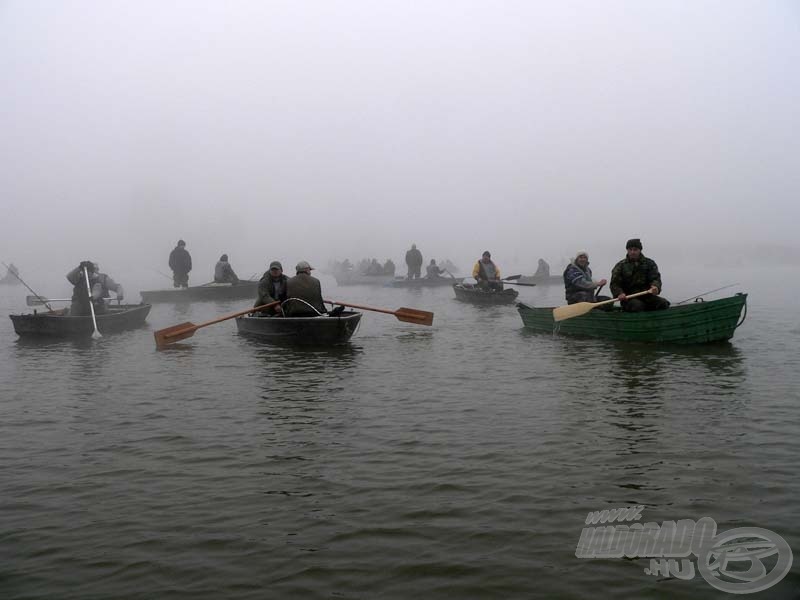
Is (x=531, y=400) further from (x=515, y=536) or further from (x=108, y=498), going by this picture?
(x=108, y=498)

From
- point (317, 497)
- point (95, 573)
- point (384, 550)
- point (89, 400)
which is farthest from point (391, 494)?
point (89, 400)

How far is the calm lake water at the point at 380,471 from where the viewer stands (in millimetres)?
4648

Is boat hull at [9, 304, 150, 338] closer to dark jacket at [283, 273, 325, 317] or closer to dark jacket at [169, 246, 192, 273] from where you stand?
dark jacket at [283, 273, 325, 317]

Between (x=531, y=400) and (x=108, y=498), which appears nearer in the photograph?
(x=108, y=498)

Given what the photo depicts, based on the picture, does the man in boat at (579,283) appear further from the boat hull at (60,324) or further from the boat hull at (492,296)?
the boat hull at (60,324)

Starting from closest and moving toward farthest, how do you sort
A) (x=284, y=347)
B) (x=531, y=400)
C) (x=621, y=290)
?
(x=531, y=400) < (x=621, y=290) < (x=284, y=347)

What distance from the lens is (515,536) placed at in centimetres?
514

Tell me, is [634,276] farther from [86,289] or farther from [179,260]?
[179,260]

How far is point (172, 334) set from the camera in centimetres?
1661

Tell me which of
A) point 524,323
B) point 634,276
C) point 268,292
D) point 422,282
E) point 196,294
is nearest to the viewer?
point 634,276

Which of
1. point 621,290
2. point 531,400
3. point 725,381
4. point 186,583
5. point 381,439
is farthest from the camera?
point 621,290

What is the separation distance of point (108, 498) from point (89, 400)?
479 cm

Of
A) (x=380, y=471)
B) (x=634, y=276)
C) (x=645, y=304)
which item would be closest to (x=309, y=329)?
(x=634, y=276)

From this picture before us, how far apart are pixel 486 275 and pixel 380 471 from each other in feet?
71.6
